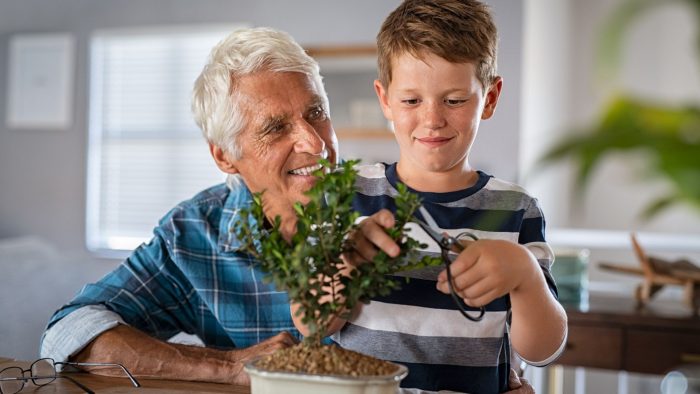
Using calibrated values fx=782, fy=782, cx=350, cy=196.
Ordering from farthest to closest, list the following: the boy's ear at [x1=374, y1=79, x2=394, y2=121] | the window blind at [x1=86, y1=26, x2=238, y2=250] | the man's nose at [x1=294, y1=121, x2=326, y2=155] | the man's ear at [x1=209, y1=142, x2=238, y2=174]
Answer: the window blind at [x1=86, y1=26, x2=238, y2=250] → the man's ear at [x1=209, y1=142, x2=238, y2=174] → the man's nose at [x1=294, y1=121, x2=326, y2=155] → the boy's ear at [x1=374, y1=79, x2=394, y2=121]

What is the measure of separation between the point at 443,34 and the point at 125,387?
772 millimetres

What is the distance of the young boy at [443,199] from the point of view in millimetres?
1180

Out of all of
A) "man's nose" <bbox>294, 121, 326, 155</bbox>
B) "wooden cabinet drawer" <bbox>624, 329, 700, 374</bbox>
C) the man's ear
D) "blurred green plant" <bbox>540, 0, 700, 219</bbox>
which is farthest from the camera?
"wooden cabinet drawer" <bbox>624, 329, 700, 374</bbox>

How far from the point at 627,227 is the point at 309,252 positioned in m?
3.89

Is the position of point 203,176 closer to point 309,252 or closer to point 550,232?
point 550,232

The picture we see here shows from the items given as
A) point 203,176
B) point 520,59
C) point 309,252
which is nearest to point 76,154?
point 203,176

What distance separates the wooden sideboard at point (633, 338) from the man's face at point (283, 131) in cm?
147

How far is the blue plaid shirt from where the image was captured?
174cm

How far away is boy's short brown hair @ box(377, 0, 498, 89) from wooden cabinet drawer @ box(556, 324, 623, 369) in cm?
177

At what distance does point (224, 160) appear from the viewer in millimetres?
1894

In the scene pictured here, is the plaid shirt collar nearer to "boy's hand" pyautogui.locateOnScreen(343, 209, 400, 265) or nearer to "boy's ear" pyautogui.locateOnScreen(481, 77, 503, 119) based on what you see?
"boy's ear" pyautogui.locateOnScreen(481, 77, 503, 119)

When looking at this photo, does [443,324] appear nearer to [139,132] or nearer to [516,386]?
[516,386]

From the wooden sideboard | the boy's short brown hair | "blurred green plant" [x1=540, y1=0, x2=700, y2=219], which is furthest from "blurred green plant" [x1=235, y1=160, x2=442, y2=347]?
the wooden sideboard

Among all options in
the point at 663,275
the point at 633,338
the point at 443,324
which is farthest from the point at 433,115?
the point at 663,275
